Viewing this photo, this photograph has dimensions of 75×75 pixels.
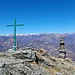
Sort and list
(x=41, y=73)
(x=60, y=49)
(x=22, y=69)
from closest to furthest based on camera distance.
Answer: (x=22, y=69) → (x=41, y=73) → (x=60, y=49)

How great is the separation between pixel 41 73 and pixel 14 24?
1762 cm

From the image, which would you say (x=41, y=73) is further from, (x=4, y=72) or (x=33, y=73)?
(x=4, y=72)

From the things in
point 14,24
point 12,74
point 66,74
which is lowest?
point 66,74

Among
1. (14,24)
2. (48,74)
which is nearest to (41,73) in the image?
(48,74)

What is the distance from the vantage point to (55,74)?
40.4 m

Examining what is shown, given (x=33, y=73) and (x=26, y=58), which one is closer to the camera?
(x=33, y=73)

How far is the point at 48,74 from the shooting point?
122 ft

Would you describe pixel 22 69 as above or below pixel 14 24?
below

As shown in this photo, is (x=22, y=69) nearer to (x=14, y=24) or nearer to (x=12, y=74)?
(x=12, y=74)

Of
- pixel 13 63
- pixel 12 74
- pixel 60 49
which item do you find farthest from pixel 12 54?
pixel 60 49

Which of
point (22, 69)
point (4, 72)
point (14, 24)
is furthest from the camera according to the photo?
point (14, 24)

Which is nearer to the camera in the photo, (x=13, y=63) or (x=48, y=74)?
(x=13, y=63)

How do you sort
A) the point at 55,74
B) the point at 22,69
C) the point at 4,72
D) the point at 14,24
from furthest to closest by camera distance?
the point at 14,24 → the point at 55,74 → the point at 22,69 → the point at 4,72

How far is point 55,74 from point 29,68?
7.38 metres
